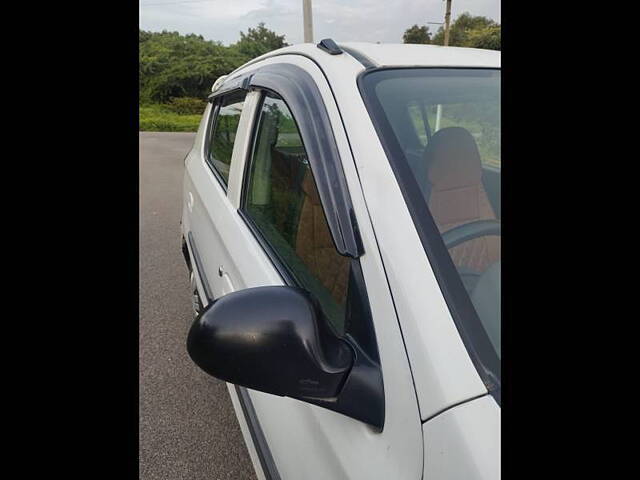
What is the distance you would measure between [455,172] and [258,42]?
41006 mm

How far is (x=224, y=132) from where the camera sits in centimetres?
238

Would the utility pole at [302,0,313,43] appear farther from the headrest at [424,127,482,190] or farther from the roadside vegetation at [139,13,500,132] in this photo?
the roadside vegetation at [139,13,500,132]

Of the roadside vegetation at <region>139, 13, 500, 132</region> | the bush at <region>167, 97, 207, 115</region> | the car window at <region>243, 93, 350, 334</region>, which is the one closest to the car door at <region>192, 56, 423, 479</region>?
the car window at <region>243, 93, 350, 334</region>

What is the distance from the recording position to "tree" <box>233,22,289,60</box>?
117 ft

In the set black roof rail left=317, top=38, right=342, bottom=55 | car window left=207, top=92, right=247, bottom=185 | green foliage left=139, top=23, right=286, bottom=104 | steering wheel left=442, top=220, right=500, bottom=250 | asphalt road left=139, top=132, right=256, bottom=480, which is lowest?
asphalt road left=139, top=132, right=256, bottom=480

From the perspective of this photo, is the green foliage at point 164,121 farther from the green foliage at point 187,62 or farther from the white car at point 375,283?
the white car at point 375,283

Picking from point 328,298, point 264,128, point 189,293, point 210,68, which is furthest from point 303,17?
point 210,68

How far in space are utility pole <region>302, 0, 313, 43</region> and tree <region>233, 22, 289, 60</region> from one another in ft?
87.3

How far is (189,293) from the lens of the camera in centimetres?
365

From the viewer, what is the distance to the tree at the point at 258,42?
3578 cm

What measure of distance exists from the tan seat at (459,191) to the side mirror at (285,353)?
0.33 metres

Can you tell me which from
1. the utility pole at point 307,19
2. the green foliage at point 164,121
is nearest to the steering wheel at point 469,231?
the utility pole at point 307,19

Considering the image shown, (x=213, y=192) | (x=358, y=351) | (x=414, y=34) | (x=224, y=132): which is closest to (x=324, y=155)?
(x=358, y=351)
